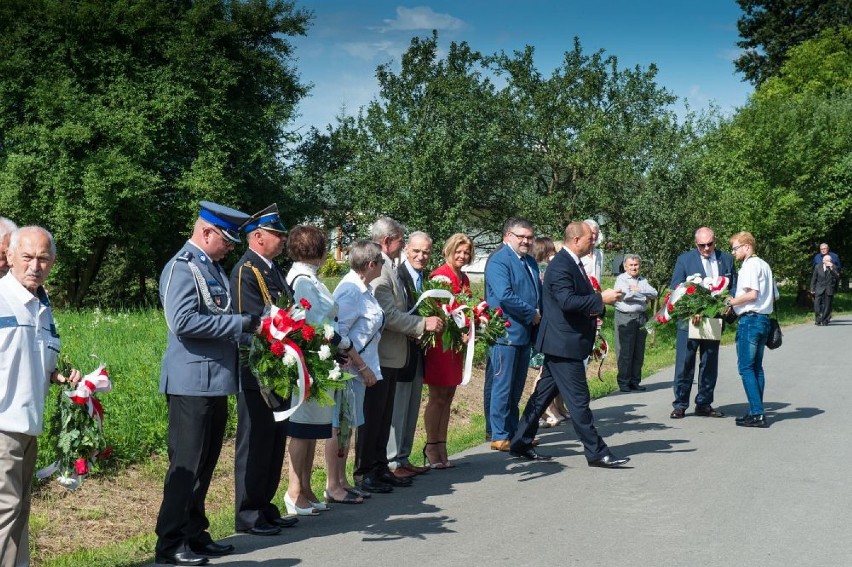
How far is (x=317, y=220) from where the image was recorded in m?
34.5

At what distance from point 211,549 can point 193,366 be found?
1260mm

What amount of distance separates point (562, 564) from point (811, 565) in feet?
5.21

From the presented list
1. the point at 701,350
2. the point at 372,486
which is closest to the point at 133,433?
the point at 372,486

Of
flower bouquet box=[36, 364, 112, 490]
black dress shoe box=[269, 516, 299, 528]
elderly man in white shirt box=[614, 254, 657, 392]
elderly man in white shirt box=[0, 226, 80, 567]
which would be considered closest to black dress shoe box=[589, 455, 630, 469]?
black dress shoe box=[269, 516, 299, 528]

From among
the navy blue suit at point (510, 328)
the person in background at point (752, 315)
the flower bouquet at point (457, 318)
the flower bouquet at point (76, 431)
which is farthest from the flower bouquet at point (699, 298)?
the flower bouquet at point (76, 431)

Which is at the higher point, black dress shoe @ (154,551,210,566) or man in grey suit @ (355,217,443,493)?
man in grey suit @ (355,217,443,493)

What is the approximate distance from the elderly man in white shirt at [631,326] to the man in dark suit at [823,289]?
14753mm

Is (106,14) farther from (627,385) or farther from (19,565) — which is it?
(19,565)

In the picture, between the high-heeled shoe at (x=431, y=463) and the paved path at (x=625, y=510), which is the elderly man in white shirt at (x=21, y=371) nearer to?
the paved path at (x=625, y=510)

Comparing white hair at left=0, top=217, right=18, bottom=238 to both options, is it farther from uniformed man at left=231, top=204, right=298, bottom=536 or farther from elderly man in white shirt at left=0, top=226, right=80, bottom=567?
uniformed man at left=231, top=204, right=298, bottom=536

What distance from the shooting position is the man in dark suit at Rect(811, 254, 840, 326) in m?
28.5

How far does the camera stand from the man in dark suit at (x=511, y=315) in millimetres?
10195

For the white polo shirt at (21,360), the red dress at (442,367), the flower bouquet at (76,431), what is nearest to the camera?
the white polo shirt at (21,360)

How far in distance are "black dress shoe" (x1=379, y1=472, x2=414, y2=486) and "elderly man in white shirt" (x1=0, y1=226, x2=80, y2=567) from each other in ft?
11.9
